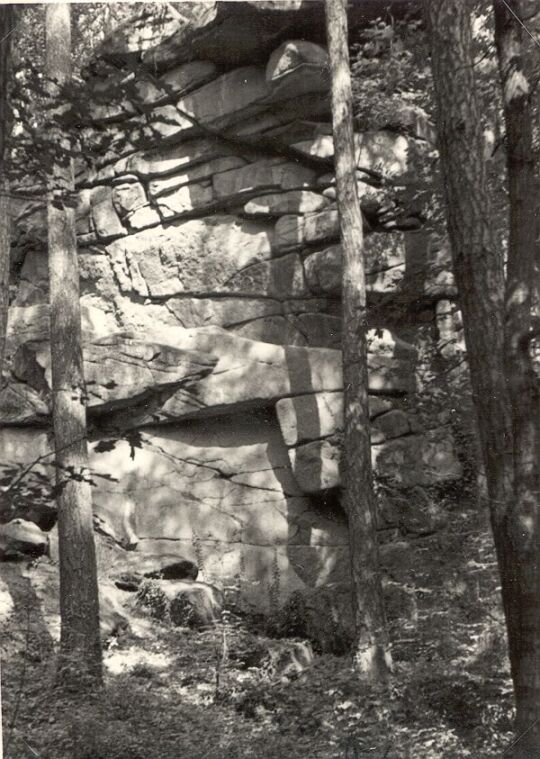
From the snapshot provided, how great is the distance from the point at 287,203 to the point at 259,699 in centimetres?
713

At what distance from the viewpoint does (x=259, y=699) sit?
5.78 metres

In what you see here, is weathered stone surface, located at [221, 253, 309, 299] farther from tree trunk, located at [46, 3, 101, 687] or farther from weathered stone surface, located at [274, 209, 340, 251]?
tree trunk, located at [46, 3, 101, 687]

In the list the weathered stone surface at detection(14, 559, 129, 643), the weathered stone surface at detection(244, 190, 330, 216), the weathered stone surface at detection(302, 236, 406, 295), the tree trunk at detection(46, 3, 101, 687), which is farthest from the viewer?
the weathered stone surface at detection(244, 190, 330, 216)

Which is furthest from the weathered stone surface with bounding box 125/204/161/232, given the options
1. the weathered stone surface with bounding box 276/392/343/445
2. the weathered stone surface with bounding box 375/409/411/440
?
the weathered stone surface with bounding box 375/409/411/440

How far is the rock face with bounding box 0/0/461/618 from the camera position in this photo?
8969mm

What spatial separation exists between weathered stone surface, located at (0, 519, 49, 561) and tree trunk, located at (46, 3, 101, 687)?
556 millimetres

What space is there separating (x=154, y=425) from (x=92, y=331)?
5.26 ft

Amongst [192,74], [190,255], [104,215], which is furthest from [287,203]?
[104,215]

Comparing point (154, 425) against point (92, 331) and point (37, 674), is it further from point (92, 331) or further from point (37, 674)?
point (37, 674)

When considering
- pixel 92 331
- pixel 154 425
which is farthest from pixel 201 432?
pixel 92 331

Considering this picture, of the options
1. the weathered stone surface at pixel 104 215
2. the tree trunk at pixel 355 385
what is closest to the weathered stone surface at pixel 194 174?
the weathered stone surface at pixel 104 215

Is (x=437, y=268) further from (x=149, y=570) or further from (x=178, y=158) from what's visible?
(x=149, y=570)

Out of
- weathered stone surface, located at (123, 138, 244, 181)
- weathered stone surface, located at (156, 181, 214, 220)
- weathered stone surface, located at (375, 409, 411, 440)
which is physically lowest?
weathered stone surface, located at (375, 409, 411, 440)

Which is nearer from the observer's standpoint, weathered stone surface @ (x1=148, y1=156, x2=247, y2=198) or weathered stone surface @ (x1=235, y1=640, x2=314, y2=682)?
weathered stone surface @ (x1=235, y1=640, x2=314, y2=682)
